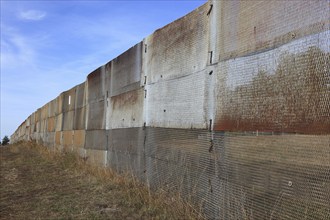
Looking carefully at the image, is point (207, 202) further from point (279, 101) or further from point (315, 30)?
point (315, 30)

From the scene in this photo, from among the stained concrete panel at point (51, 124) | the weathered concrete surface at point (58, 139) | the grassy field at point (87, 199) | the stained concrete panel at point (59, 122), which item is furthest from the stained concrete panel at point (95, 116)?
the stained concrete panel at point (51, 124)

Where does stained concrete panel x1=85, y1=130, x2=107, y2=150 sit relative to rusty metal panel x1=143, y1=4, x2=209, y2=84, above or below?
below

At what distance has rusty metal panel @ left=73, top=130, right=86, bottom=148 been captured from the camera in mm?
10506

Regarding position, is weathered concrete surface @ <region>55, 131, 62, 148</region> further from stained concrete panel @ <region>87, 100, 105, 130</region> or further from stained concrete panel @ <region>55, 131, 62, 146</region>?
stained concrete panel @ <region>87, 100, 105, 130</region>

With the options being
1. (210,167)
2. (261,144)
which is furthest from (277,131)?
(210,167)

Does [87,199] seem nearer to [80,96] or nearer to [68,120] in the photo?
[80,96]

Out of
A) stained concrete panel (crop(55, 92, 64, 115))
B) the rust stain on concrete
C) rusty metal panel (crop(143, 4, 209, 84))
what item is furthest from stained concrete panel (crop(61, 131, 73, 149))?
the rust stain on concrete

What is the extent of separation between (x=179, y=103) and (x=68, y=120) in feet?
30.4

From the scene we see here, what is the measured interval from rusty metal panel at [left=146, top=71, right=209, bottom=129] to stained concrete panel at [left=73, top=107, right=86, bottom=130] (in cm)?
515

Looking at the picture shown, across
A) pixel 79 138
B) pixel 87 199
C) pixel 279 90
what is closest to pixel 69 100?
pixel 79 138

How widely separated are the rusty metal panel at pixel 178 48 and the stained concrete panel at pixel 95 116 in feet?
9.52

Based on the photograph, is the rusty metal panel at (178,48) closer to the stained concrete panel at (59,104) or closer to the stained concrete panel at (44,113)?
the stained concrete panel at (59,104)

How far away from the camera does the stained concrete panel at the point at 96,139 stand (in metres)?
8.50

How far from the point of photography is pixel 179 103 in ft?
16.1
